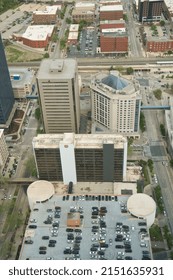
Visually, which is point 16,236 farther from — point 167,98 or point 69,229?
point 167,98

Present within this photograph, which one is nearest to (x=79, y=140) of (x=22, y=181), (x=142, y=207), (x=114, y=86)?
(x=22, y=181)

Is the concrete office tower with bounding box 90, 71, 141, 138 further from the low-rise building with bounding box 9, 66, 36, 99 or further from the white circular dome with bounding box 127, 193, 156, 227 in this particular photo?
the low-rise building with bounding box 9, 66, 36, 99

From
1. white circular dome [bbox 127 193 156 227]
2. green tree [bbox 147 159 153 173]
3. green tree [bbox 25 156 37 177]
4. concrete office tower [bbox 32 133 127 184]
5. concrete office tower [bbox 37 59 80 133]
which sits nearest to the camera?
white circular dome [bbox 127 193 156 227]

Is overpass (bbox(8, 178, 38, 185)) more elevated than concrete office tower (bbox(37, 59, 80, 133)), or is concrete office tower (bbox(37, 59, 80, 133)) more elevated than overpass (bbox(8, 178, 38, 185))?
concrete office tower (bbox(37, 59, 80, 133))

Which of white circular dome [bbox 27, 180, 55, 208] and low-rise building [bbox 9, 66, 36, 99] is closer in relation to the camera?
white circular dome [bbox 27, 180, 55, 208]

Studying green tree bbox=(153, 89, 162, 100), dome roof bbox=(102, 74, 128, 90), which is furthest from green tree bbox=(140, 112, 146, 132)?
dome roof bbox=(102, 74, 128, 90)

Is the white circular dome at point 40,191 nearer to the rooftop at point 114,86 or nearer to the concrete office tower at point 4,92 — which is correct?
the rooftop at point 114,86
